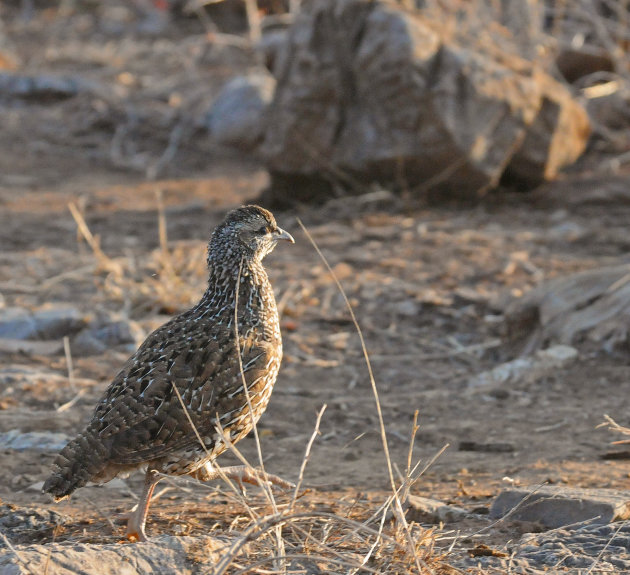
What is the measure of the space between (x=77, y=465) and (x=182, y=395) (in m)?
0.52

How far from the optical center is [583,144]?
11.2 metres

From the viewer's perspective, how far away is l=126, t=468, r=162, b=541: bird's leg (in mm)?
4328

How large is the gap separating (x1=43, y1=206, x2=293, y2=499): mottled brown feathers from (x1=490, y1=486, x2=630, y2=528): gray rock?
3.78ft

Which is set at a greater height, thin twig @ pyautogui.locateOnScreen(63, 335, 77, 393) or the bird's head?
the bird's head

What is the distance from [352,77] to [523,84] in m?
1.66

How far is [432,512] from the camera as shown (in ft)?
15.3

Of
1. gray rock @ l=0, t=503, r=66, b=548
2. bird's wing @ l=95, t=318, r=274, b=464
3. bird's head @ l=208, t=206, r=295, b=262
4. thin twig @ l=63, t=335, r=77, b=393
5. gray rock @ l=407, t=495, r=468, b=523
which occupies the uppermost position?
bird's head @ l=208, t=206, r=295, b=262

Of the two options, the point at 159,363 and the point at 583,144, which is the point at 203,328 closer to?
the point at 159,363

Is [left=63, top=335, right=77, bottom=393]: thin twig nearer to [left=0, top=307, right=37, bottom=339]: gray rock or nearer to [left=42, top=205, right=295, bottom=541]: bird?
[left=0, top=307, right=37, bottom=339]: gray rock

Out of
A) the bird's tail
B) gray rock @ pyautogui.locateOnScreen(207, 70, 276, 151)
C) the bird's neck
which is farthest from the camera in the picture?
gray rock @ pyautogui.locateOnScreen(207, 70, 276, 151)

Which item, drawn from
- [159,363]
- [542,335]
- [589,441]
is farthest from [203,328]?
[542,335]

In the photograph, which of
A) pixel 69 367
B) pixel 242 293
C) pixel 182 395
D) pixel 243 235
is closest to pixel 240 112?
pixel 69 367

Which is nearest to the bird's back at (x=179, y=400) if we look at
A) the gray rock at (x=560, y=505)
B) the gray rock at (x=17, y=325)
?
the gray rock at (x=560, y=505)

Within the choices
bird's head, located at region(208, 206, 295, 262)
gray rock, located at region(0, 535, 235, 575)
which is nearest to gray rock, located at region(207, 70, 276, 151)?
bird's head, located at region(208, 206, 295, 262)
